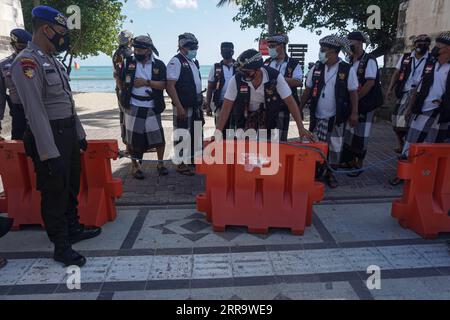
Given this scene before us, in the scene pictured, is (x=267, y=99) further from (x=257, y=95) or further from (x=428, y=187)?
(x=428, y=187)

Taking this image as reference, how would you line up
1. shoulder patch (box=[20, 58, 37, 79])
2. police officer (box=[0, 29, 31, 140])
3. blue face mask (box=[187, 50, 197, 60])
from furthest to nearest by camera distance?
blue face mask (box=[187, 50, 197, 60]), police officer (box=[0, 29, 31, 140]), shoulder patch (box=[20, 58, 37, 79])

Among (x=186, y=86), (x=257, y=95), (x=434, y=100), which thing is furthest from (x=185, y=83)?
(x=434, y=100)

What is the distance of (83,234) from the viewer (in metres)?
3.60

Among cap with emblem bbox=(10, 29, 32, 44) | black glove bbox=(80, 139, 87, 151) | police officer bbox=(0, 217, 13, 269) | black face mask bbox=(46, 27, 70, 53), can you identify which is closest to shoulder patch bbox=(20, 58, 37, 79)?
black face mask bbox=(46, 27, 70, 53)

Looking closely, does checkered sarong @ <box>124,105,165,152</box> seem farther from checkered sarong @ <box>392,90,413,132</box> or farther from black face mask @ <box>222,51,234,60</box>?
checkered sarong @ <box>392,90,413,132</box>

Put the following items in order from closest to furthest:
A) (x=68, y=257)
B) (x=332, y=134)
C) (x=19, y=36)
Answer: (x=68, y=257) < (x=19, y=36) < (x=332, y=134)

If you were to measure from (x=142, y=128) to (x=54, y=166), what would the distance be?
2.43 meters

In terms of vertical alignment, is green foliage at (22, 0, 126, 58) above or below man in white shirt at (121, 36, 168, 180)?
above

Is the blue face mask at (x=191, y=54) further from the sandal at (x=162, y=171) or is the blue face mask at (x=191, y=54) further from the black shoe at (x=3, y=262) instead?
the black shoe at (x=3, y=262)

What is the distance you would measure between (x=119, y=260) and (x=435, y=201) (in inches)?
124

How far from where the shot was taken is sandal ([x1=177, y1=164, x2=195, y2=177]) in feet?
18.7

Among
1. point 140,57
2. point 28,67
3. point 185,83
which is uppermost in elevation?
point 140,57

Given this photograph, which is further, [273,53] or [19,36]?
[273,53]

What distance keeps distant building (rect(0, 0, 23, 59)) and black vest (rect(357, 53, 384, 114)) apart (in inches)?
294
